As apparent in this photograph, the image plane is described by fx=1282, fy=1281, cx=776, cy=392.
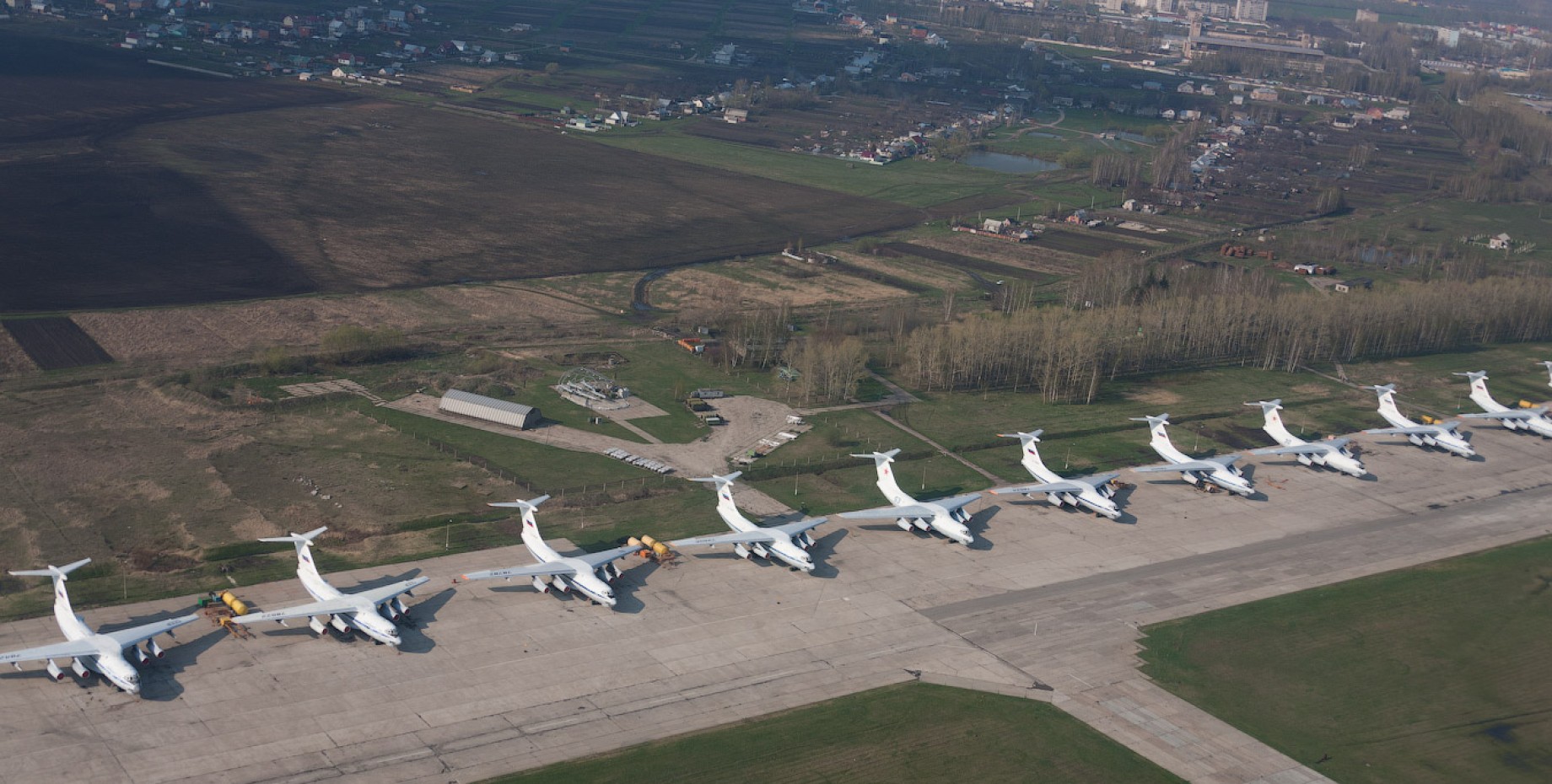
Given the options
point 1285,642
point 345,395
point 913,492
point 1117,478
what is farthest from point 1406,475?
point 345,395

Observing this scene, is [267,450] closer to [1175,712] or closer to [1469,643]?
[1175,712]

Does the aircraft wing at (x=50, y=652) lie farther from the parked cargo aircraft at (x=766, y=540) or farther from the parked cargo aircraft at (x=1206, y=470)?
the parked cargo aircraft at (x=1206, y=470)

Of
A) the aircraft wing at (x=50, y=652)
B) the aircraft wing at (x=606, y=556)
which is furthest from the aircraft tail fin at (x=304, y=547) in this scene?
the aircraft wing at (x=606, y=556)

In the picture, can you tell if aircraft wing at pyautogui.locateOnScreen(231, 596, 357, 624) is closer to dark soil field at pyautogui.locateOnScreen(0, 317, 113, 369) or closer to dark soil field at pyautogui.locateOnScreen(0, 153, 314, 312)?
dark soil field at pyautogui.locateOnScreen(0, 317, 113, 369)

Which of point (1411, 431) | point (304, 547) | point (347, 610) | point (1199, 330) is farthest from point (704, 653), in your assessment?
point (1199, 330)

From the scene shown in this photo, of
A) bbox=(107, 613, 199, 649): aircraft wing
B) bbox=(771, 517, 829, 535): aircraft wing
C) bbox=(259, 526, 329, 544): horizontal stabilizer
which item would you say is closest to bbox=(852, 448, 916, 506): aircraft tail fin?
bbox=(771, 517, 829, 535): aircraft wing

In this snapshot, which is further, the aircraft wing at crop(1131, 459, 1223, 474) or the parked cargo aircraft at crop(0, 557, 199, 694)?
the aircraft wing at crop(1131, 459, 1223, 474)

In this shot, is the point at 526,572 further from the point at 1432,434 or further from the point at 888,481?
the point at 1432,434

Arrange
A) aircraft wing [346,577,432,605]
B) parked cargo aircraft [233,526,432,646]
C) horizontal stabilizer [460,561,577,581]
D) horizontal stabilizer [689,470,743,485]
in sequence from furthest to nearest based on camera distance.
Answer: horizontal stabilizer [689,470,743,485]
horizontal stabilizer [460,561,577,581]
aircraft wing [346,577,432,605]
parked cargo aircraft [233,526,432,646]
